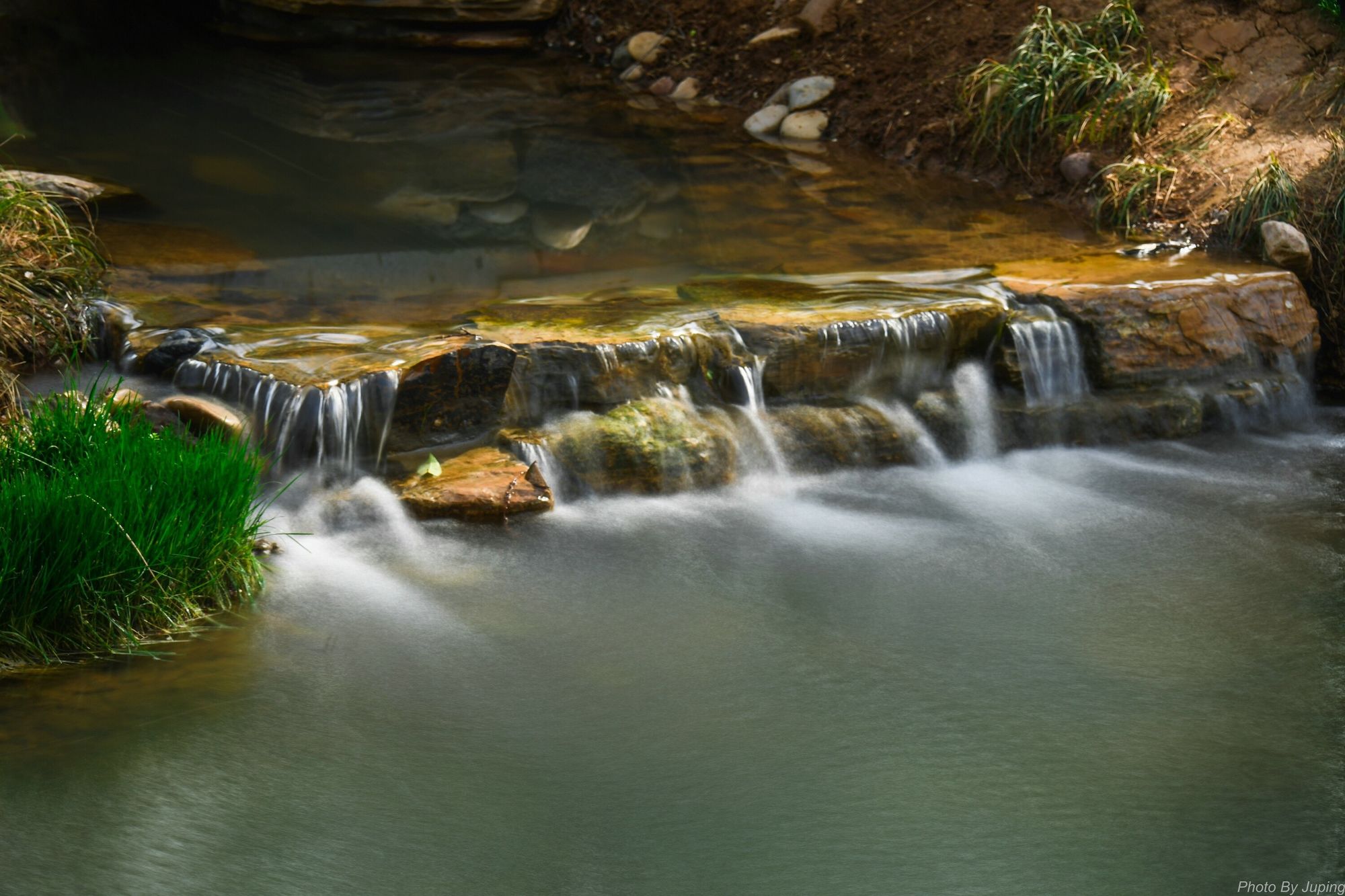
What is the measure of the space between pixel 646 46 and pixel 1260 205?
5789 millimetres

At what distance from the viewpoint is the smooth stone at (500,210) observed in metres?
7.40

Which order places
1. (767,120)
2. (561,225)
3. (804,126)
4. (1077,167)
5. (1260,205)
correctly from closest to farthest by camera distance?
(1260,205), (561,225), (1077,167), (804,126), (767,120)

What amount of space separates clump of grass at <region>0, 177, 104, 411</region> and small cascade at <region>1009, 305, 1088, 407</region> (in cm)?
406

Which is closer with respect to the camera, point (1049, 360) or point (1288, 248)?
point (1049, 360)

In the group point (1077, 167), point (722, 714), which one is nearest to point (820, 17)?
point (1077, 167)

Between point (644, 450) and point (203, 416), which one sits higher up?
point (203, 416)

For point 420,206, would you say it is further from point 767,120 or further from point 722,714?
point 722,714

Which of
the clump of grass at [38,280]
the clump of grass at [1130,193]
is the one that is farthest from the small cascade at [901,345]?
the clump of grass at [38,280]

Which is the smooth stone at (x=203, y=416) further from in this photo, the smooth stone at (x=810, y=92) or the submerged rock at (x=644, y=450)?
the smooth stone at (x=810, y=92)

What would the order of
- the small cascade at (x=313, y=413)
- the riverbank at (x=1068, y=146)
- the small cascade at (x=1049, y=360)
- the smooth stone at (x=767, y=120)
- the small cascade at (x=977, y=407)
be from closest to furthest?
1. the small cascade at (x=313, y=413)
2. the small cascade at (x=977, y=407)
3. the small cascade at (x=1049, y=360)
4. the riverbank at (x=1068, y=146)
5. the smooth stone at (x=767, y=120)

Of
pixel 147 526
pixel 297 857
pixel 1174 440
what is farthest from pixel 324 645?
pixel 1174 440

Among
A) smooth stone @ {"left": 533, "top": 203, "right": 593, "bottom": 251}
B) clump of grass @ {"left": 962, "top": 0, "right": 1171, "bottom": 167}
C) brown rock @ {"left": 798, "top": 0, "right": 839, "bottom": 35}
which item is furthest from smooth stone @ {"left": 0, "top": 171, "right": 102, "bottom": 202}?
brown rock @ {"left": 798, "top": 0, "right": 839, "bottom": 35}

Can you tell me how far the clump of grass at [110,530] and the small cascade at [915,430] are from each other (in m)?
2.72

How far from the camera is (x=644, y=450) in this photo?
17.2 feet
